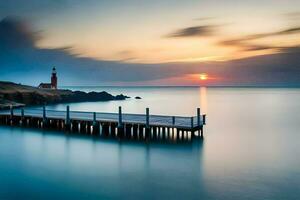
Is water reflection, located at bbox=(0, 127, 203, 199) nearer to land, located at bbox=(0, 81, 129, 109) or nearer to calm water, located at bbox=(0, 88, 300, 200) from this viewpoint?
calm water, located at bbox=(0, 88, 300, 200)

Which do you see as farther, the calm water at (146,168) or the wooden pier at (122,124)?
the wooden pier at (122,124)

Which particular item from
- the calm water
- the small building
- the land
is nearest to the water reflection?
the calm water

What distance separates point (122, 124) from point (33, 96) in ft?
172

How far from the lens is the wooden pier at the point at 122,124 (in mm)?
26297

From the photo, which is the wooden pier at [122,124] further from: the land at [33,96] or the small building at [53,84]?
the small building at [53,84]

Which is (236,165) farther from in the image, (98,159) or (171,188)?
(98,159)

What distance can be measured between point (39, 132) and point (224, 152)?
18442 mm

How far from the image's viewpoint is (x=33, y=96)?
2889 inches

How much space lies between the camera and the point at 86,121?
1187 inches

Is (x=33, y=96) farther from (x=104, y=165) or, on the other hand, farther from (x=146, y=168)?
(x=146, y=168)

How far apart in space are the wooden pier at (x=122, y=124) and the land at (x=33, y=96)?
87.9 feet

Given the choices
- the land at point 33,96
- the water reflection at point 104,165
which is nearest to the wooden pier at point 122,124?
the water reflection at point 104,165

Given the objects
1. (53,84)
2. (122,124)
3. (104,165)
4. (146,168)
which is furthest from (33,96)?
(146,168)

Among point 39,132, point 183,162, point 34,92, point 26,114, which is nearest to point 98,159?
point 183,162
